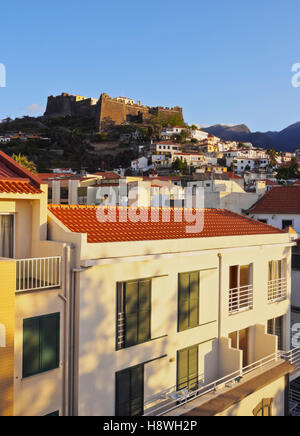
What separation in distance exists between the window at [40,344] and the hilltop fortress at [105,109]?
14153cm

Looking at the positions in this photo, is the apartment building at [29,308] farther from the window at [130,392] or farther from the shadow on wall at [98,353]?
the window at [130,392]

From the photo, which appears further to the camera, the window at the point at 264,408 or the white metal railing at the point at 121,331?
the window at the point at 264,408

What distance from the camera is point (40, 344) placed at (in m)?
8.86

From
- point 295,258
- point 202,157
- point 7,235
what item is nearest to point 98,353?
point 7,235

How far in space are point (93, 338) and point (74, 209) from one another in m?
4.45

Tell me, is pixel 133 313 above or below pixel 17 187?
below

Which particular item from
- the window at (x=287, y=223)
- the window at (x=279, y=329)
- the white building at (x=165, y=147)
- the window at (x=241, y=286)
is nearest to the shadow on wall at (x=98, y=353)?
the window at (x=241, y=286)

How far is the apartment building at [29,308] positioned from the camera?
315 inches

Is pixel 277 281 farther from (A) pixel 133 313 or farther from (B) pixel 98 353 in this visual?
(B) pixel 98 353

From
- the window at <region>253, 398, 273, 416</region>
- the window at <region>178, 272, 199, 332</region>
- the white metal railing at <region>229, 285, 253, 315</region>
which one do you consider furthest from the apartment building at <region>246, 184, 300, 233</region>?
the window at <region>178, 272, 199, 332</region>

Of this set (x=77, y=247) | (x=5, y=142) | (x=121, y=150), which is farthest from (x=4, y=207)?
(x=5, y=142)

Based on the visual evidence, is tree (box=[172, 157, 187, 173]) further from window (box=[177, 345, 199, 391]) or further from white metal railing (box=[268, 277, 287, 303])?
window (box=[177, 345, 199, 391])

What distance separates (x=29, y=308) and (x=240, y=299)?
26.3 feet

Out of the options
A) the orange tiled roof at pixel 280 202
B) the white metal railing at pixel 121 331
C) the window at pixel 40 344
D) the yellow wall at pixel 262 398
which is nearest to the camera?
the window at pixel 40 344
